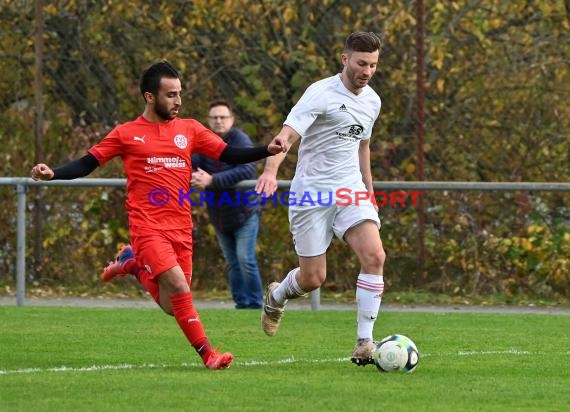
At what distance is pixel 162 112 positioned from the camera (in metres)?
9.27

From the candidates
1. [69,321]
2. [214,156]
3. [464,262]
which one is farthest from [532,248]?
[214,156]

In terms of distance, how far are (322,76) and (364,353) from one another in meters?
7.34

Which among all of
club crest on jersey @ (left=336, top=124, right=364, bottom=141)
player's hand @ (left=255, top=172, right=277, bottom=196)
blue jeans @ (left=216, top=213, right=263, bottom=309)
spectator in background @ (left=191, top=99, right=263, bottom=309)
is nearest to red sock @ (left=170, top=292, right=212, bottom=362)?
player's hand @ (left=255, top=172, right=277, bottom=196)

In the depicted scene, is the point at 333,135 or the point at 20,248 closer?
the point at 333,135

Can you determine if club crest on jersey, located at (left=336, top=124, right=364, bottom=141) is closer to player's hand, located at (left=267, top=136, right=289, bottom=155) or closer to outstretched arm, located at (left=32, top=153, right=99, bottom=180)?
player's hand, located at (left=267, top=136, right=289, bottom=155)

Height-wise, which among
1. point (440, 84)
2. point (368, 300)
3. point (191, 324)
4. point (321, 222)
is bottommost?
point (191, 324)

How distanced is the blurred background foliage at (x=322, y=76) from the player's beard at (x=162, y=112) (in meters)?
6.22

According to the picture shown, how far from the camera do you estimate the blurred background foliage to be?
15.2 m

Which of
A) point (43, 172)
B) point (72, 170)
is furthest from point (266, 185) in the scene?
point (43, 172)

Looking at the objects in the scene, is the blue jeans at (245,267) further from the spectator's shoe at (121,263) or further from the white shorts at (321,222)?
the white shorts at (321,222)

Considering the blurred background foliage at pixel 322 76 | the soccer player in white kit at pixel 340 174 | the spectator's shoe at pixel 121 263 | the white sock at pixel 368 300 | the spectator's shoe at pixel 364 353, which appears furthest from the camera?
the blurred background foliage at pixel 322 76

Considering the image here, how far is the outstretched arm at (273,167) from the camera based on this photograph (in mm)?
8836

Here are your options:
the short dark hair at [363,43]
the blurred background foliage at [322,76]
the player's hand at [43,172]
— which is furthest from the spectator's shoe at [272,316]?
the blurred background foliage at [322,76]

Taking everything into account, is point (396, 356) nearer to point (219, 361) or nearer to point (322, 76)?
point (219, 361)
